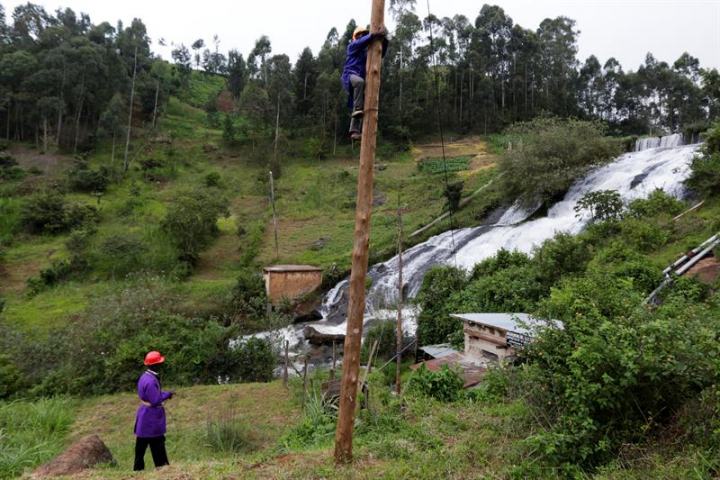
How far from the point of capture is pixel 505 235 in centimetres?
2164

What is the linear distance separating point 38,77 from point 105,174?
40.3 feet

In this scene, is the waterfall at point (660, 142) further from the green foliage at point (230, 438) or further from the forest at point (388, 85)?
the green foliage at point (230, 438)

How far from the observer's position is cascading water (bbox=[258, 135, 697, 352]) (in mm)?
19188

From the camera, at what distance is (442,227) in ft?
84.4

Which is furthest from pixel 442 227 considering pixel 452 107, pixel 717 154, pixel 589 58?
pixel 589 58

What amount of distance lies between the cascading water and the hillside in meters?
2.04

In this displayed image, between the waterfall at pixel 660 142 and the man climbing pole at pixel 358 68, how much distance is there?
30.7 meters

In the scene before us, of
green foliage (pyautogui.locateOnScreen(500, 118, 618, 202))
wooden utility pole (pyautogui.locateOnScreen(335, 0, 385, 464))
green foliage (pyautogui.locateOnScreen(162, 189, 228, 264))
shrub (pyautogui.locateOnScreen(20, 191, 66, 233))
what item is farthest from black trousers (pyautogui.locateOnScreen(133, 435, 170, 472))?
shrub (pyautogui.locateOnScreen(20, 191, 66, 233))

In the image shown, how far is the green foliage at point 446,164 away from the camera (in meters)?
38.2

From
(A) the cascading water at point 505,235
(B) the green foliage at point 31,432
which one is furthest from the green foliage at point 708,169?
(B) the green foliage at point 31,432

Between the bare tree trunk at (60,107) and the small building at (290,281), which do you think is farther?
the bare tree trunk at (60,107)

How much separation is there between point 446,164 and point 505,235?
17137mm

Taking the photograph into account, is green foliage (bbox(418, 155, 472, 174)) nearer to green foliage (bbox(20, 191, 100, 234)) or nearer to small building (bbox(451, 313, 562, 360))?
green foliage (bbox(20, 191, 100, 234))

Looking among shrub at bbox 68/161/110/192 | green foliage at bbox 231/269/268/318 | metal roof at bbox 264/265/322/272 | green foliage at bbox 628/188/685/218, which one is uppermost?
shrub at bbox 68/161/110/192
